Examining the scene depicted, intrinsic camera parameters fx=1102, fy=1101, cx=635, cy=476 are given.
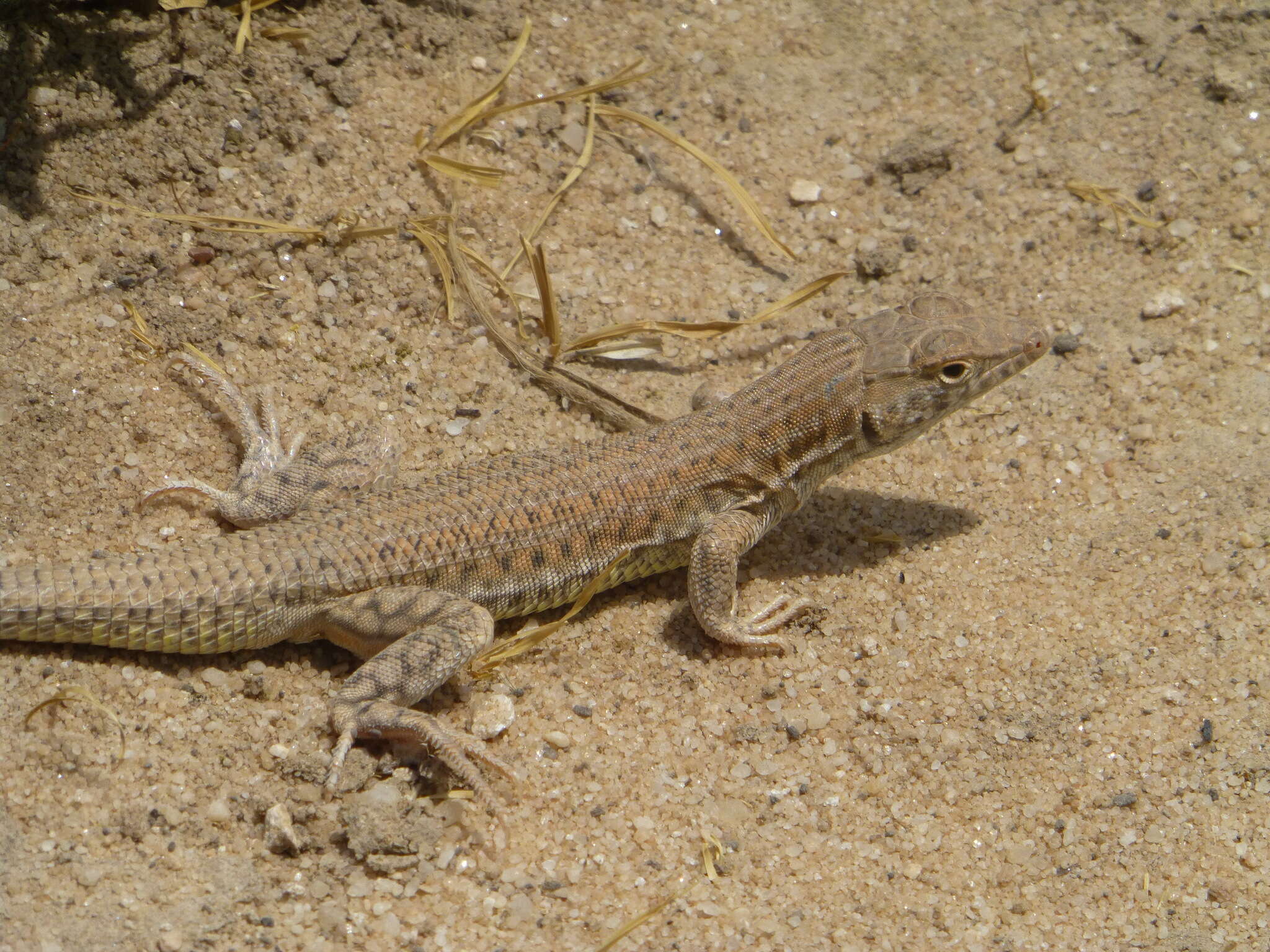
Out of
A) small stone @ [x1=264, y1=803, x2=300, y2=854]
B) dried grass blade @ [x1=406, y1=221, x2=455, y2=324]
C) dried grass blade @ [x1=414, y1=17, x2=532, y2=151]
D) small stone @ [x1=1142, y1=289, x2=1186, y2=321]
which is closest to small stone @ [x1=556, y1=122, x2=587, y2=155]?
dried grass blade @ [x1=414, y1=17, x2=532, y2=151]

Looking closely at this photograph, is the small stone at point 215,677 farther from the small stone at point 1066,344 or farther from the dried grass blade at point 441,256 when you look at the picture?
the small stone at point 1066,344

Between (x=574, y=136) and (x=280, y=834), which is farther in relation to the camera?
(x=574, y=136)

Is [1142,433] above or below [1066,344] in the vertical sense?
below

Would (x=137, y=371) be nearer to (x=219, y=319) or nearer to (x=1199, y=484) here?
(x=219, y=319)

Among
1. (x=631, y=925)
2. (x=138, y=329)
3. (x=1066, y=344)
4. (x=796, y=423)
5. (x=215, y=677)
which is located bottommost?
(x=631, y=925)

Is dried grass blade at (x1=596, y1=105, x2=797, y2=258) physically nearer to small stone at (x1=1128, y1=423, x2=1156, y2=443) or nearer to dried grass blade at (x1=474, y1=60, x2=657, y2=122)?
dried grass blade at (x1=474, y1=60, x2=657, y2=122)

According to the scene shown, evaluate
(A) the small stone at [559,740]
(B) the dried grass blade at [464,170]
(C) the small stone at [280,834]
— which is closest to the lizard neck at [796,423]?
(A) the small stone at [559,740]

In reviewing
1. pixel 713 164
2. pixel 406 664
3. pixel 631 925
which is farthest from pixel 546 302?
pixel 631 925

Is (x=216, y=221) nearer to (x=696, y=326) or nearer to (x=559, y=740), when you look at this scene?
(x=696, y=326)
